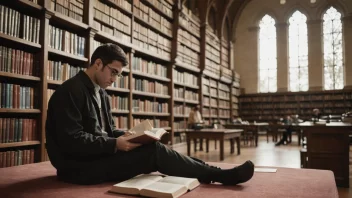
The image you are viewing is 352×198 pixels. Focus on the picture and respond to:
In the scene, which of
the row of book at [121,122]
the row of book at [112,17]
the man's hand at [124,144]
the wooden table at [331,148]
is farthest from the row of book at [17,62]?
the wooden table at [331,148]

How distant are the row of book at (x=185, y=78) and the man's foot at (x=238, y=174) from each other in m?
6.64

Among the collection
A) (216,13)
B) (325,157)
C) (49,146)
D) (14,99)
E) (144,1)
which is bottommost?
(325,157)

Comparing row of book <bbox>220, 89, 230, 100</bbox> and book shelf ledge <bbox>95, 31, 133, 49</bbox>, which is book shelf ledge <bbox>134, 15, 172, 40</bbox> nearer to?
book shelf ledge <bbox>95, 31, 133, 49</bbox>

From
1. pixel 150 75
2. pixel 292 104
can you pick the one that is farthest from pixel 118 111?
pixel 292 104

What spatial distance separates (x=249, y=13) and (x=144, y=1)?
31.4 feet

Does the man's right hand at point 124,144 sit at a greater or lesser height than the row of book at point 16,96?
lesser

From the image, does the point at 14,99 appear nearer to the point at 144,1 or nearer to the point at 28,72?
the point at 28,72

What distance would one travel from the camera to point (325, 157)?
4070mm

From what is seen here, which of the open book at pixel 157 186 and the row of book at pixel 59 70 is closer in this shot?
the open book at pixel 157 186

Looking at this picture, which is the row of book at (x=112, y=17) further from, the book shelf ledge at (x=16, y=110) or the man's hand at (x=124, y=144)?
the man's hand at (x=124, y=144)

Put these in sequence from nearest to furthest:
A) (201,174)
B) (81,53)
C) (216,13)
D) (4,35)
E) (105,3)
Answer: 1. (201,174)
2. (4,35)
3. (81,53)
4. (105,3)
5. (216,13)

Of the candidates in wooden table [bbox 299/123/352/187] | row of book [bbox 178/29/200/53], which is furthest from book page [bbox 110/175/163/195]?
row of book [bbox 178/29/200/53]

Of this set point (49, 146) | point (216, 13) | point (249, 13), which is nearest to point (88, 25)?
point (49, 146)

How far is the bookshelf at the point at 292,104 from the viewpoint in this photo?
1285 centimetres
